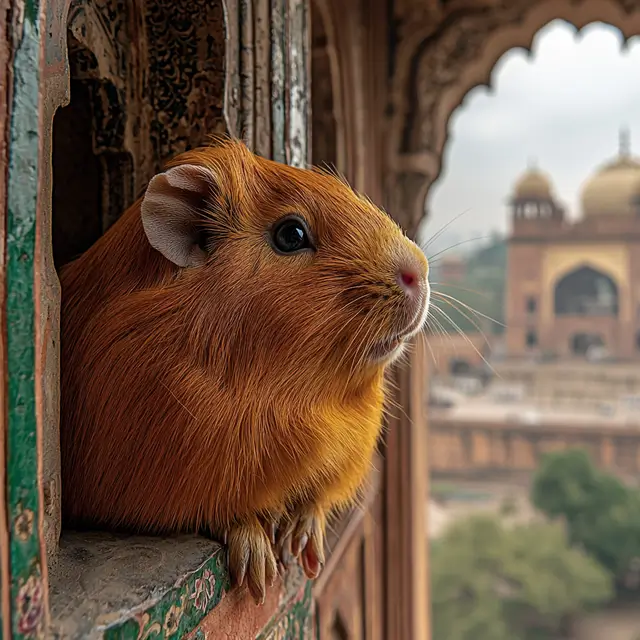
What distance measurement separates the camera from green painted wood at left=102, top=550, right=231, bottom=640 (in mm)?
492

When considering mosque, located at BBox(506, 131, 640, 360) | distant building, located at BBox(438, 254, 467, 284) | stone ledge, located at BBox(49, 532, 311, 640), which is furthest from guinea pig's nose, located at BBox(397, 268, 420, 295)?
mosque, located at BBox(506, 131, 640, 360)

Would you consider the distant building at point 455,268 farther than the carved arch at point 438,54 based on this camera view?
Yes

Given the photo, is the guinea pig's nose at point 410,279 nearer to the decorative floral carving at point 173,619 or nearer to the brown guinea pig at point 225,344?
the brown guinea pig at point 225,344

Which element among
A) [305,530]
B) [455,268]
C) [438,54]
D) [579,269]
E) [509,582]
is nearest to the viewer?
[305,530]

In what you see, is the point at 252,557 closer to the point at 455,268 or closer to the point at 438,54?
the point at 438,54

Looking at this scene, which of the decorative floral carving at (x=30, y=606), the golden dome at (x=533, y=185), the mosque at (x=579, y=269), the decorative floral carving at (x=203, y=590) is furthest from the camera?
the golden dome at (x=533, y=185)

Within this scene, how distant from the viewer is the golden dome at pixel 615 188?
25.2 feet

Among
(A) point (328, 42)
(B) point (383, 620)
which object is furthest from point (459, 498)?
(A) point (328, 42)

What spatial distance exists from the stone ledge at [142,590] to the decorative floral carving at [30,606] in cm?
2

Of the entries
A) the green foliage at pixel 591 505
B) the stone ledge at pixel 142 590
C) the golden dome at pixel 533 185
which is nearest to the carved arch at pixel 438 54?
the stone ledge at pixel 142 590

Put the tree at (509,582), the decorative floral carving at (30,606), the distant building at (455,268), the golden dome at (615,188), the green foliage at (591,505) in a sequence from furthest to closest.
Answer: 1. the distant building at (455,268)
2. the golden dome at (615,188)
3. the green foliage at (591,505)
4. the tree at (509,582)
5. the decorative floral carving at (30,606)

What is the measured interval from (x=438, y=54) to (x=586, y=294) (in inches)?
257

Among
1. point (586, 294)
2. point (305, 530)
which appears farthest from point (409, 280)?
point (586, 294)

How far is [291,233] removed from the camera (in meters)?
0.61
